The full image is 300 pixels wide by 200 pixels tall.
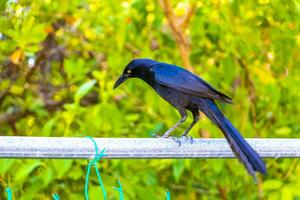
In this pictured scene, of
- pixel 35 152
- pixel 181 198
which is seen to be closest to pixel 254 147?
pixel 35 152

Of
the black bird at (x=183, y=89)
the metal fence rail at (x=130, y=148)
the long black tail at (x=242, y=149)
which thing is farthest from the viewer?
the black bird at (x=183, y=89)

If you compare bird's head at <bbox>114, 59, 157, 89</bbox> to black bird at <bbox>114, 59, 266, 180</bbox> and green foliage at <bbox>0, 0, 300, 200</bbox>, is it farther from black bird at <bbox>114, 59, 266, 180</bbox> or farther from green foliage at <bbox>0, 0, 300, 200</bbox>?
green foliage at <bbox>0, 0, 300, 200</bbox>

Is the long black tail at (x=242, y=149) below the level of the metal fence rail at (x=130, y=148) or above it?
below

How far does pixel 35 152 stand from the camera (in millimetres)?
1434

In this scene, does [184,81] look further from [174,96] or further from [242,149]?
[242,149]

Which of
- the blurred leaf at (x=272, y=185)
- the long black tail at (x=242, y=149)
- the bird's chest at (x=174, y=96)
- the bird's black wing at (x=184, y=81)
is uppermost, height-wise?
the long black tail at (x=242, y=149)

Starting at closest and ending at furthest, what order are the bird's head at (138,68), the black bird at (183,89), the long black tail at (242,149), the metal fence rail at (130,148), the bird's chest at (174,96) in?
the metal fence rail at (130,148), the long black tail at (242,149), the black bird at (183,89), the bird's chest at (174,96), the bird's head at (138,68)

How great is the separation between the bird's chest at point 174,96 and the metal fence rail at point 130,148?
1.66 ft

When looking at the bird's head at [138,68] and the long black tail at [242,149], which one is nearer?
the long black tail at [242,149]

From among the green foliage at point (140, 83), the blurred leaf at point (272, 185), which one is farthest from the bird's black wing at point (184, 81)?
the blurred leaf at point (272, 185)

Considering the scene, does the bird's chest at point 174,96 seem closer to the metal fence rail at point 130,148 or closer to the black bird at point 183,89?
the black bird at point 183,89

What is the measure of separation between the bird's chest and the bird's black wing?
5 cm

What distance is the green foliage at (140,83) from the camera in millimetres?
2746

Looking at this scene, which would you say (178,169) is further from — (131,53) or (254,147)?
(254,147)
